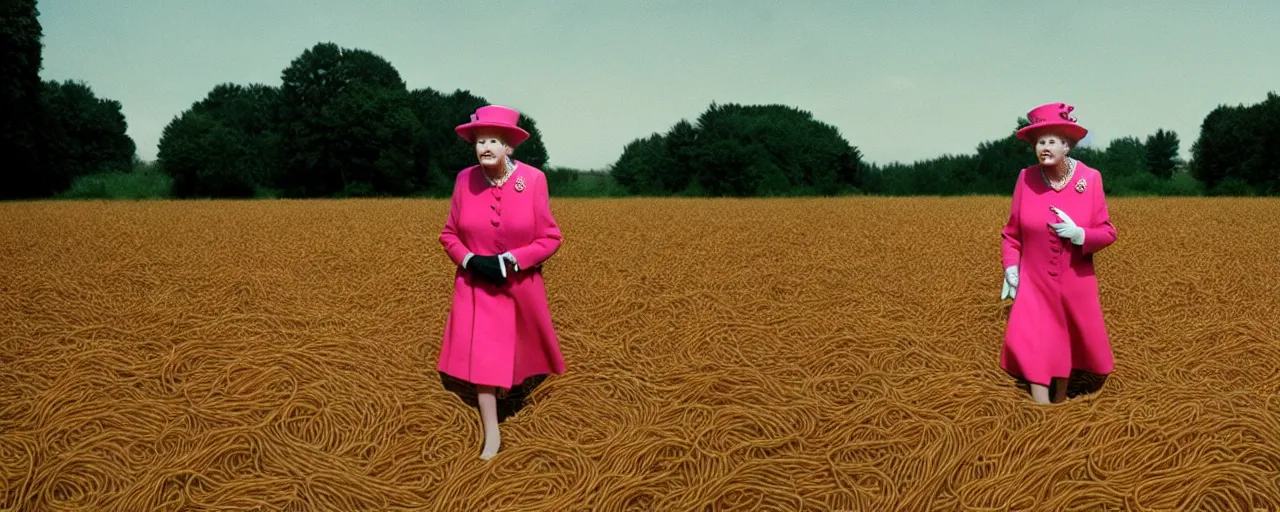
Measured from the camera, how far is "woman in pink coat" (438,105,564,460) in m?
4.23

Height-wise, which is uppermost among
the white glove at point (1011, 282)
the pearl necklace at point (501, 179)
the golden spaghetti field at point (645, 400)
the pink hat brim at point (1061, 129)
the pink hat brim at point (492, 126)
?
the pink hat brim at point (1061, 129)

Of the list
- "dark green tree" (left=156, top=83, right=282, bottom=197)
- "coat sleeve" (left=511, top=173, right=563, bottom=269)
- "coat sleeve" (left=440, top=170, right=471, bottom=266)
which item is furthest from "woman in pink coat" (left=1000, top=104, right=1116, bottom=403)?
"dark green tree" (left=156, top=83, right=282, bottom=197)

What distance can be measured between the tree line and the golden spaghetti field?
2855cm

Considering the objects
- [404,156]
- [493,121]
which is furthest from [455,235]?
[404,156]

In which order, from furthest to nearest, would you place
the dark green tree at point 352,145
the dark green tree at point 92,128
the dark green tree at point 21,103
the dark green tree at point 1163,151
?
the dark green tree at point 92,128
the dark green tree at point 1163,151
the dark green tree at point 352,145
the dark green tree at point 21,103

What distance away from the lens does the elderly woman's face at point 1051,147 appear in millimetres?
4336

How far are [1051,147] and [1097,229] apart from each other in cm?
48

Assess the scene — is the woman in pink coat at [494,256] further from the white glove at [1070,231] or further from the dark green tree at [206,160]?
the dark green tree at [206,160]

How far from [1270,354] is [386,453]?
5846 mm

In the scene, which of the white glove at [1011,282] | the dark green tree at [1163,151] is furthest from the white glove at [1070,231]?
the dark green tree at [1163,151]

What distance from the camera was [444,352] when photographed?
4551 millimetres

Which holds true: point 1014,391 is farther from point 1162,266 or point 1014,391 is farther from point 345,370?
point 1162,266

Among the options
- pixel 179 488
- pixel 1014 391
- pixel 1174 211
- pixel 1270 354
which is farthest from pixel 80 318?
pixel 1174 211

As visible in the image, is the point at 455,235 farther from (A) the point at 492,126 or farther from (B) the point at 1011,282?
(B) the point at 1011,282
